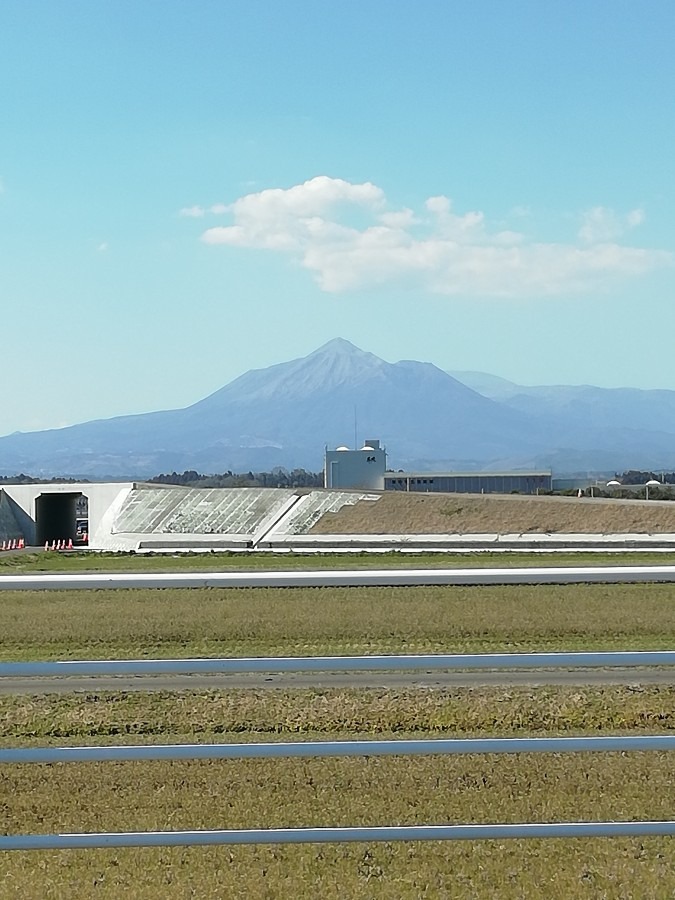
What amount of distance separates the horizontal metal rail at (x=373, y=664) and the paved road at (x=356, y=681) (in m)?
6.29

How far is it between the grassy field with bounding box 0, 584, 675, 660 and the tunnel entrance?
120 feet

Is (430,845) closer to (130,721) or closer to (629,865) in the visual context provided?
(629,865)

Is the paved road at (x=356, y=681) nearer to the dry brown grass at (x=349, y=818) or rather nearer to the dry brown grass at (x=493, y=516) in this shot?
the dry brown grass at (x=349, y=818)

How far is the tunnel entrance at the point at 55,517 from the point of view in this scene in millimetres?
61247

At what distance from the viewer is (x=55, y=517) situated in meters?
65.2

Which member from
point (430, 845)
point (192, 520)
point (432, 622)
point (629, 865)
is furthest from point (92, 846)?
point (192, 520)

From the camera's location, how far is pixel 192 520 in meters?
56.0

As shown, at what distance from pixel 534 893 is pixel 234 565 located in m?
29.3

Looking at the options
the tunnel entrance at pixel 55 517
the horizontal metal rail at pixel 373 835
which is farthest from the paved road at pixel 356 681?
the tunnel entrance at pixel 55 517

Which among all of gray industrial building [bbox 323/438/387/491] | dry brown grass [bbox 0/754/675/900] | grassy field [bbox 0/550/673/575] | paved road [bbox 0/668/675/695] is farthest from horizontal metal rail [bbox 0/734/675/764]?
gray industrial building [bbox 323/438/387/491]

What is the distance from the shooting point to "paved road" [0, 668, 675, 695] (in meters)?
10.5

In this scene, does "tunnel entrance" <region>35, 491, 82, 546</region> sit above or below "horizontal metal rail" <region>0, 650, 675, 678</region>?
below

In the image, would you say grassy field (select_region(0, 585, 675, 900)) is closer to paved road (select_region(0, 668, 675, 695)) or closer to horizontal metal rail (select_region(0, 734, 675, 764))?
paved road (select_region(0, 668, 675, 695))

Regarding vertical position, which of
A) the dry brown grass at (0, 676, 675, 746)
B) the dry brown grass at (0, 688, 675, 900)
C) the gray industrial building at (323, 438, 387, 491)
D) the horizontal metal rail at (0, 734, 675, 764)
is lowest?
the dry brown grass at (0, 676, 675, 746)
